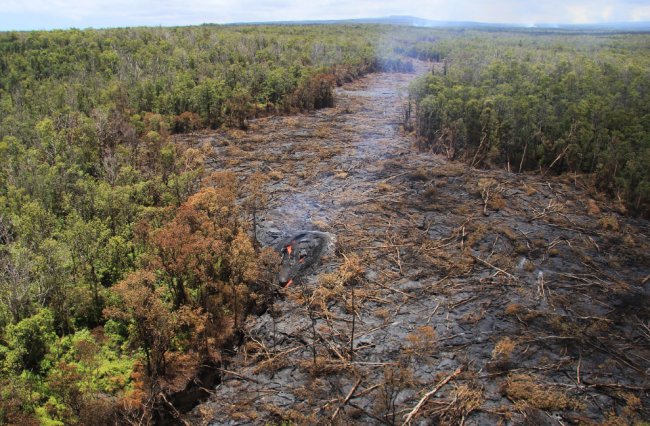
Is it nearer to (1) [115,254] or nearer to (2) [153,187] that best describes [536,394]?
(1) [115,254]

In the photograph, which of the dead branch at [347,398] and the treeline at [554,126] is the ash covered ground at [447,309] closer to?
the dead branch at [347,398]

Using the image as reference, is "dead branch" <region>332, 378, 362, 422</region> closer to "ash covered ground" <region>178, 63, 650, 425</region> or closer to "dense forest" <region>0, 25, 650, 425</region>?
"ash covered ground" <region>178, 63, 650, 425</region>

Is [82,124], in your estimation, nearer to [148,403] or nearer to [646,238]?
[148,403]

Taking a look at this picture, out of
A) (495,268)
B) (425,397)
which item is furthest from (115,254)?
(495,268)

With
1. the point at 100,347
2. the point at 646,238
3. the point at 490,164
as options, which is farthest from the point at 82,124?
the point at 646,238

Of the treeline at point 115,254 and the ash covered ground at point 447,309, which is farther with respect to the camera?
the treeline at point 115,254

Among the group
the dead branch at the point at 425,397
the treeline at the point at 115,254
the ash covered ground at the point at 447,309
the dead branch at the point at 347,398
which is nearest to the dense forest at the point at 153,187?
the treeline at the point at 115,254

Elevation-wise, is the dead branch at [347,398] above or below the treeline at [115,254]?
below
